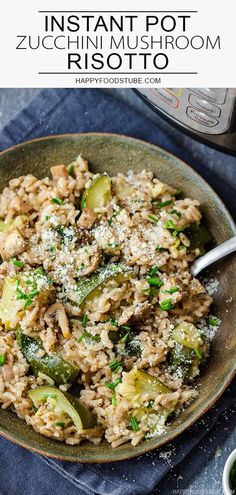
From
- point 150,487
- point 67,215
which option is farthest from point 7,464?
point 67,215

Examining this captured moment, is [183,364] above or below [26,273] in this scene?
below

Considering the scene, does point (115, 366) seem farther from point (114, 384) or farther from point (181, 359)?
point (181, 359)

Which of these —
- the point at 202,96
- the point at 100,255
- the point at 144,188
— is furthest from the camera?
the point at 144,188

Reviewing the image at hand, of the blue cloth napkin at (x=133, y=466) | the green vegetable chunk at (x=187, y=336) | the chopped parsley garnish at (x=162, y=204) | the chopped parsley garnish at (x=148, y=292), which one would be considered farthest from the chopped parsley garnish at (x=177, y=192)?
the green vegetable chunk at (x=187, y=336)

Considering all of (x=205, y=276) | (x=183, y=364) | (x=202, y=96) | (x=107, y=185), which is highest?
(x=202, y=96)

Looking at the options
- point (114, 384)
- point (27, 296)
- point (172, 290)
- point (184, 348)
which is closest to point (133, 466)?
point (114, 384)
